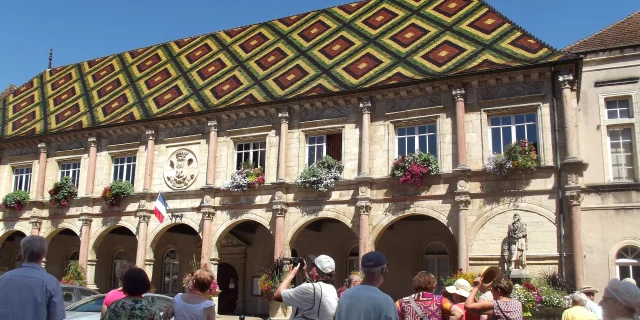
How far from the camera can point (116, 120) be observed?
Result: 20.9m

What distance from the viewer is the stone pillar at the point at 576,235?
44.2 ft

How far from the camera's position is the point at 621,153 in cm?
1584

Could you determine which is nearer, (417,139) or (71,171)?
(417,139)

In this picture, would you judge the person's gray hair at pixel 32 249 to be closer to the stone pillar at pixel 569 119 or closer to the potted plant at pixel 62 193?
the stone pillar at pixel 569 119

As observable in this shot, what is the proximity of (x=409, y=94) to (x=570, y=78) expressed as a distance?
407cm

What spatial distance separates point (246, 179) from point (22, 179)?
1040cm

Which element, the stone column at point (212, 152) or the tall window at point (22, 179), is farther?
the tall window at point (22, 179)

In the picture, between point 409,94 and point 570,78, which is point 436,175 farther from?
point 570,78

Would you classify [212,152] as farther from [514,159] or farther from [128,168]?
[514,159]

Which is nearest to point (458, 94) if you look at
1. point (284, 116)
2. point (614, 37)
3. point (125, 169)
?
point (284, 116)

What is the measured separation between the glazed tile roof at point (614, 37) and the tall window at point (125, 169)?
14526 mm

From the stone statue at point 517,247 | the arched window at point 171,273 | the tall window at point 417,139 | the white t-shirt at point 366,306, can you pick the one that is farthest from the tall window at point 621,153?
the arched window at point 171,273

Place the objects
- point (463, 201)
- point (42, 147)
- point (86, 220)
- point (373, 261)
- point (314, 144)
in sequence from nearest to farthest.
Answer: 1. point (373, 261)
2. point (463, 201)
3. point (314, 144)
4. point (86, 220)
5. point (42, 147)

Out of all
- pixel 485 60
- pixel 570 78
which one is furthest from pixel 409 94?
pixel 570 78
